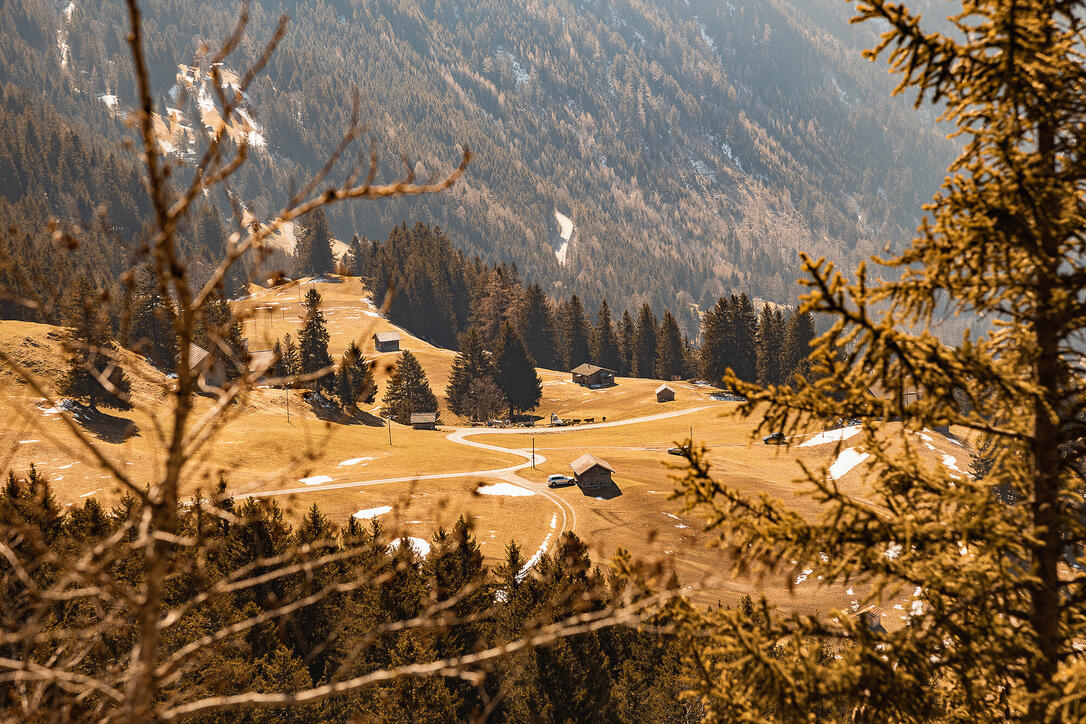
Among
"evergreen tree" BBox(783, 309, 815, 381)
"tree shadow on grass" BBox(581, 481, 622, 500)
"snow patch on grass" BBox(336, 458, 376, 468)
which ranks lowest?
"tree shadow on grass" BBox(581, 481, 622, 500)

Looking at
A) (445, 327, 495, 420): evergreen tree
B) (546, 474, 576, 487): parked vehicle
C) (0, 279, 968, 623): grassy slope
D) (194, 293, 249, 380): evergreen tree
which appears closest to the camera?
(194, 293, 249, 380): evergreen tree

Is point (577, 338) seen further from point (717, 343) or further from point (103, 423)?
point (103, 423)

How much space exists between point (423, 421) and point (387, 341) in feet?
138

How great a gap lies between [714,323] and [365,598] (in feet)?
300

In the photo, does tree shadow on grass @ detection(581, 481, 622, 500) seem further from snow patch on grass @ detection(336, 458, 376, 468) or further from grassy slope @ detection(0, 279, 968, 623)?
snow patch on grass @ detection(336, 458, 376, 468)

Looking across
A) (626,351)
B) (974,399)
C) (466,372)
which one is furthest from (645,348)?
(974,399)

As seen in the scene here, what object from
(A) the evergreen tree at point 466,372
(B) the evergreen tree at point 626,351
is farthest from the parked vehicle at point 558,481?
(B) the evergreen tree at point 626,351

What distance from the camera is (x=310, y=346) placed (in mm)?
96188

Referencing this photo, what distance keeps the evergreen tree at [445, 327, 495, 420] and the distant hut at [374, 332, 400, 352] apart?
78.0 feet

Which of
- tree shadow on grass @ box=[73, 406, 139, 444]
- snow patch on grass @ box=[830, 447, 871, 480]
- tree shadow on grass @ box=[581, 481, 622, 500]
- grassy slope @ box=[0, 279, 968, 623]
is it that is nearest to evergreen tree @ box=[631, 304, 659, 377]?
grassy slope @ box=[0, 279, 968, 623]

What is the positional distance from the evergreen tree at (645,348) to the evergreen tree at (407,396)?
4671cm

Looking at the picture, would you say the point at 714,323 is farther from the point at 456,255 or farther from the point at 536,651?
the point at 536,651

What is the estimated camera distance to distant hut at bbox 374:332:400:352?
128 metres

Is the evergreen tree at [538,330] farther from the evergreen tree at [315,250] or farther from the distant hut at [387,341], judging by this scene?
the evergreen tree at [315,250]
